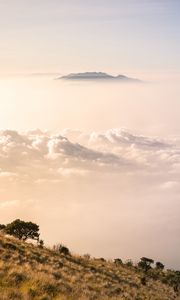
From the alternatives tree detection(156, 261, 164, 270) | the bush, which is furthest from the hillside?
tree detection(156, 261, 164, 270)

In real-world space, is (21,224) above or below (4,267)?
above

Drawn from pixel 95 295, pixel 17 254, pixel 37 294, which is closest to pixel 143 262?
pixel 17 254

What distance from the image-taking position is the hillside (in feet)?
87.0

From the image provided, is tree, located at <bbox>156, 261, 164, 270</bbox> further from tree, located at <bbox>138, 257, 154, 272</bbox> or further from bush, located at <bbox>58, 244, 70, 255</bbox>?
bush, located at <bbox>58, 244, 70, 255</bbox>

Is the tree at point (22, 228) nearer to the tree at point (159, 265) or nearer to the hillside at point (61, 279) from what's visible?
the hillside at point (61, 279)

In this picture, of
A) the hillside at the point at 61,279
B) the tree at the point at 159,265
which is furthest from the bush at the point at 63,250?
the tree at the point at 159,265

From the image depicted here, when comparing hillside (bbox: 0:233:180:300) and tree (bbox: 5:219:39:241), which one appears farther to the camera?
tree (bbox: 5:219:39:241)

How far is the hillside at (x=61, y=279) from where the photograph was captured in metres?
26.5

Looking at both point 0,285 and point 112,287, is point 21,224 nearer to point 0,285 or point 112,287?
point 112,287

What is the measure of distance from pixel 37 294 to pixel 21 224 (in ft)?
132

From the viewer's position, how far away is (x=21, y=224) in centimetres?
6519

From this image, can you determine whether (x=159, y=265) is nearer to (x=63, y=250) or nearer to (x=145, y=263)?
(x=145, y=263)

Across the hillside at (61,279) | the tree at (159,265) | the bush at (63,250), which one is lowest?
the hillside at (61,279)

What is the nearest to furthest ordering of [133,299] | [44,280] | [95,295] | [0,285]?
1. [0,285]
2. [44,280]
3. [95,295]
4. [133,299]
